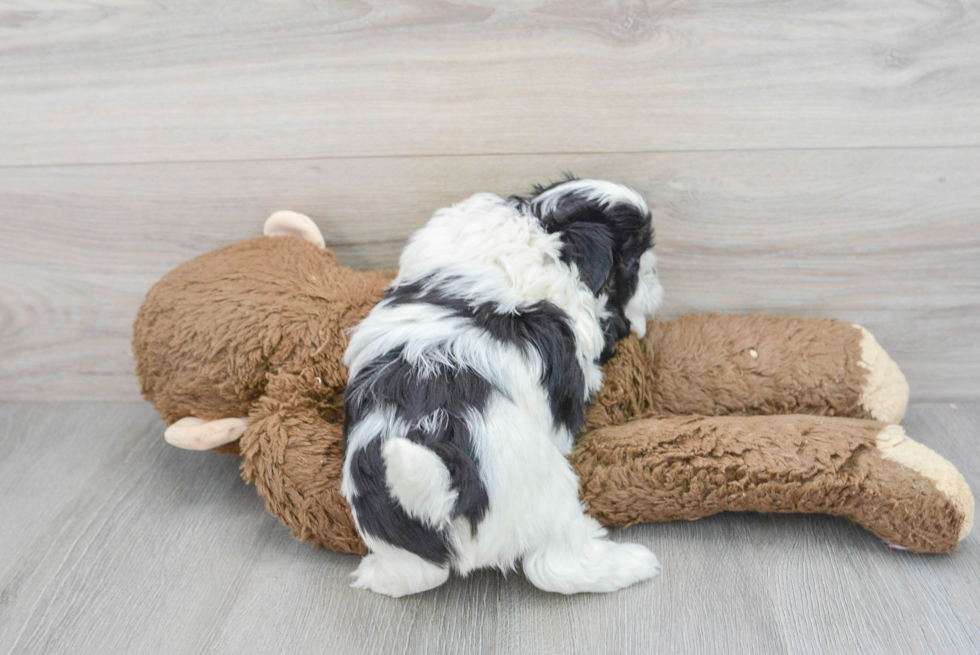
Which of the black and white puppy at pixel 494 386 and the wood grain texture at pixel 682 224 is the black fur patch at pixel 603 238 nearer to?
the black and white puppy at pixel 494 386

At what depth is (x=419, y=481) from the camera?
0.93m

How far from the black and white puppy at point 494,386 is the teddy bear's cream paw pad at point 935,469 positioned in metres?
0.44

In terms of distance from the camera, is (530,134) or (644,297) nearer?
(644,297)

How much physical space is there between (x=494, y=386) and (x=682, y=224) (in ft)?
2.13

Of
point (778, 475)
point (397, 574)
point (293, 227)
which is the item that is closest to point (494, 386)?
point (397, 574)

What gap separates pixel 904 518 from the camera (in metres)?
1.16

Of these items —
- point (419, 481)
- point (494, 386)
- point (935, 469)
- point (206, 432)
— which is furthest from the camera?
point (206, 432)

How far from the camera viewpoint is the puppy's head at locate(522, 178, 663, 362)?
3.95 ft

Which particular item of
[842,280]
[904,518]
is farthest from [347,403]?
[842,280]

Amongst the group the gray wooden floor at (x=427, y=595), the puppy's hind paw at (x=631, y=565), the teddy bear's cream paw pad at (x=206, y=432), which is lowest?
the gray wooden floor at (x=427, y=595)

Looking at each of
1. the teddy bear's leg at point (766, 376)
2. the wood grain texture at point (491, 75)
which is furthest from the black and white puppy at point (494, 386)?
the wood grain texture at point (491, 75)

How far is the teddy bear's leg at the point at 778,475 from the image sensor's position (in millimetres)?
1164

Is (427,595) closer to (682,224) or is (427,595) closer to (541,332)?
(541,332)

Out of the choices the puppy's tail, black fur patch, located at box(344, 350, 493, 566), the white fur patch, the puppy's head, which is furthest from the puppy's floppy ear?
the puppy's tail
